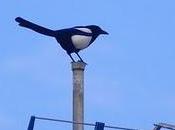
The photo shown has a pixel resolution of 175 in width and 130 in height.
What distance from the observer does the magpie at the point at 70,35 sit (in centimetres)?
1583

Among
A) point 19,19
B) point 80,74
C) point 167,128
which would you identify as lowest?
point 167,128

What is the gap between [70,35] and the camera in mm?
15953

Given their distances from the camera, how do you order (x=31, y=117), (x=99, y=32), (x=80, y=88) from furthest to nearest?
1. (x=99, y=32)
2. (x=80, y=88)
3. (x=31, y=117)

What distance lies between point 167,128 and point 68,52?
257cm

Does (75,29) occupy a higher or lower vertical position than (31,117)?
higher

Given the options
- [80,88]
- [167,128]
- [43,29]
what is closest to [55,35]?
[43,29]

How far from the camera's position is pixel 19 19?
16156 mm

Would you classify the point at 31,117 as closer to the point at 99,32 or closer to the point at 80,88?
the point at 80,88

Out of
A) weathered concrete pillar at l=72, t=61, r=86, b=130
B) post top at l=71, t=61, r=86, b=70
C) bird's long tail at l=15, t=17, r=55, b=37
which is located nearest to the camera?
weathered concrete pillar at l=72, t=61, r=86, b=130

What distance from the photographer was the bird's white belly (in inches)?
622

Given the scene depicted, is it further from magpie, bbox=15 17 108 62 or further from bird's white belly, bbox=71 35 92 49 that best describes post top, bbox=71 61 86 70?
bird's white belly, bbox=71 35 92 49

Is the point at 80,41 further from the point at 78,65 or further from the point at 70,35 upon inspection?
the point at 78,65

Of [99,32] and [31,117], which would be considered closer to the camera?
[31,117]

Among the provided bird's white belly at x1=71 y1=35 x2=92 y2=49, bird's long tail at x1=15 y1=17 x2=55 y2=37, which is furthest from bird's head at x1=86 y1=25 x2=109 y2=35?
bird's long tail at x1=15 y1=17 x2=55 y2=37
